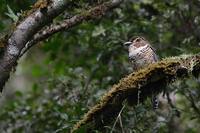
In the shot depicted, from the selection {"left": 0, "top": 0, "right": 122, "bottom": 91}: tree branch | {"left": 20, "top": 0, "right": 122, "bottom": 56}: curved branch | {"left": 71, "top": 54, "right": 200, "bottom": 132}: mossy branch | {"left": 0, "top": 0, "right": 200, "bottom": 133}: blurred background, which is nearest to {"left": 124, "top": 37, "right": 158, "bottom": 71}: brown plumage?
{"left": 20, "top": 0, "right": 122, "bottom": 56}: curved branch

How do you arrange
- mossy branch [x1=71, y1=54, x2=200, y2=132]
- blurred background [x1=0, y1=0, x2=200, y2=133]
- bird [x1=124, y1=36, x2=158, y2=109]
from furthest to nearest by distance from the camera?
blurred background [x1=0, y1=0, x2=200, y2=133] < bird [x1=124, y1=36, x2=158, y2=109] < mossy branch [x1=71, y1=54, x2=200, y2=132]

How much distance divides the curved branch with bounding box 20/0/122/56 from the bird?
422 mm

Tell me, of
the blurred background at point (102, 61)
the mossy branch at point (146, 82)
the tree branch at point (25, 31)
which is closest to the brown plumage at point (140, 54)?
the blurred background at point (102, 61)

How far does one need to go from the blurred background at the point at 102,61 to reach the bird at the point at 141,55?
588 millimetres

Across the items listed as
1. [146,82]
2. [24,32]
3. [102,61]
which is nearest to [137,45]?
[146,82]

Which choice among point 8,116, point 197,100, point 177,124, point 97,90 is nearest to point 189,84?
point 197,100

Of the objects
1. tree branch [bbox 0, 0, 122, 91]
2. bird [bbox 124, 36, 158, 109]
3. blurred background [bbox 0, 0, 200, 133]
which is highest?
tree branch [bbox 0, 0, 122, 91]

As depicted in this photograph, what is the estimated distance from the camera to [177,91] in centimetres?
657

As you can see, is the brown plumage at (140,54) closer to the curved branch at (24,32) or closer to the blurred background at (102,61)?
the blurred background at (102,61)

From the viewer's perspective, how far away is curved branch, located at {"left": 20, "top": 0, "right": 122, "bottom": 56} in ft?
17.5

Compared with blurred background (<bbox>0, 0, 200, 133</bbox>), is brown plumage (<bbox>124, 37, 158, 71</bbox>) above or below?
above

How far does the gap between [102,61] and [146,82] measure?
294 centimetres

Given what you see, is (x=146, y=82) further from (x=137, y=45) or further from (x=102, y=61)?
(x=102, y=61)

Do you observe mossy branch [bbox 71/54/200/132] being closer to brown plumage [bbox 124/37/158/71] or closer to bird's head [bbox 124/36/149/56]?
brown plumage [bbox 124/37/158/71]
